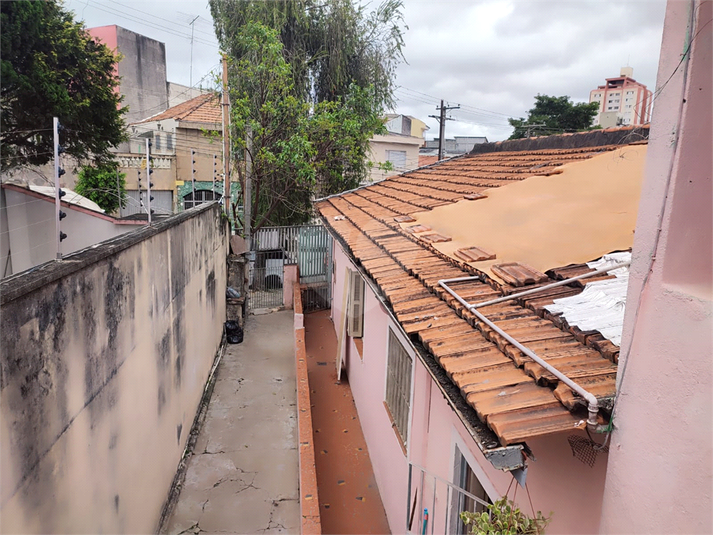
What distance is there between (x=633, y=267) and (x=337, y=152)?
14.4m

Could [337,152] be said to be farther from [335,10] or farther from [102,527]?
[102,527]

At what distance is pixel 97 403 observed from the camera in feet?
11.7

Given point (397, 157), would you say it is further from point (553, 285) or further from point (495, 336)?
point (495, 336)

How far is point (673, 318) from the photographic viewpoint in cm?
162

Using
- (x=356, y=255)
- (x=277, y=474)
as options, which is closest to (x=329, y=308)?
(x=277, y=474)

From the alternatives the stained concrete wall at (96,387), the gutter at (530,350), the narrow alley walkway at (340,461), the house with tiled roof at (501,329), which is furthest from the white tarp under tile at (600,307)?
the narrow alley walkway at (340,461)

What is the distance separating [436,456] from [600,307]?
2104 mm

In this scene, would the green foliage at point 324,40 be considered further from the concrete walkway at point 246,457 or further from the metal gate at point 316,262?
the concrete walkway at point 246,457

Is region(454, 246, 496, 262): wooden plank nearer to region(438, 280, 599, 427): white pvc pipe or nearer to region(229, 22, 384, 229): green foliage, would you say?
region(438, 280, 599, 427): white pvc pipe

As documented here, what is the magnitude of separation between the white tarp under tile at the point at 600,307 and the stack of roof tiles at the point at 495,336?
6 cm

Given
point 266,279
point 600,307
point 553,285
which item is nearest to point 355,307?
point 553,285

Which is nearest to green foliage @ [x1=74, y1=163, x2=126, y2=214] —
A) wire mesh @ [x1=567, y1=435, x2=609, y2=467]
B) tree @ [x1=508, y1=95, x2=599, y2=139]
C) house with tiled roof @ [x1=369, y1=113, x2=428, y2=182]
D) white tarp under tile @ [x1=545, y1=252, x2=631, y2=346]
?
house with tiled roof @ [x1=369, y1=113, x2=428, y2=182]

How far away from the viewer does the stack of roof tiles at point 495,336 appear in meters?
1.95

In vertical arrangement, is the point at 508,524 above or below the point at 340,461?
above
